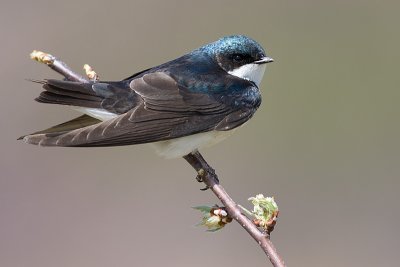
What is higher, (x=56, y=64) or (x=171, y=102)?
(x=56, y=64)

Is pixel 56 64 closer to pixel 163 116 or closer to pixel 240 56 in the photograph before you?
pixel 163 116

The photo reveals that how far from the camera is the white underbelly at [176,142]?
361cm

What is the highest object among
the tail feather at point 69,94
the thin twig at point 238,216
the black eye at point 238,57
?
the black eye at point 238,57

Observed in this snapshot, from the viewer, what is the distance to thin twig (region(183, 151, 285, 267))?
2.75 metres

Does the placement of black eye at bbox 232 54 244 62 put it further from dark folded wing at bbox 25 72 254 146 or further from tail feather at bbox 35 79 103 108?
tail feather at bbox 35 79 103 108

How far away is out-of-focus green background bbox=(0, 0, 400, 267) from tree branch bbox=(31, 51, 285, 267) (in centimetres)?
283

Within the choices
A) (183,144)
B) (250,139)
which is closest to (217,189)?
(183,144)

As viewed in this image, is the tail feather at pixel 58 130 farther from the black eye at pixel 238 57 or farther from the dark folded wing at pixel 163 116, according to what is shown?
the black eye at pixel 238 57

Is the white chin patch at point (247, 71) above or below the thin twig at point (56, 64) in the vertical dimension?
below

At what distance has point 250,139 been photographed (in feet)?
25.9

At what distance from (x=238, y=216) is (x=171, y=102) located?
851 mm

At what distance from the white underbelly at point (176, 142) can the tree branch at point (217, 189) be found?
0.08m


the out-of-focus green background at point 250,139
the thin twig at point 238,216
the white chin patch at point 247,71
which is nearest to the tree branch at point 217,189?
the thin twig at point 238,216

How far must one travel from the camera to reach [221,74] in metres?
3.95
